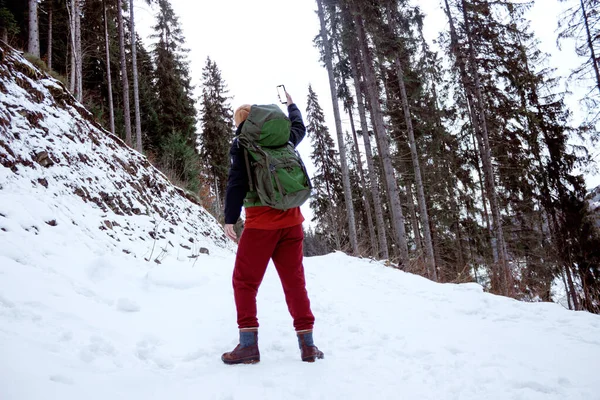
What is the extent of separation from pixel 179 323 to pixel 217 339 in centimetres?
44

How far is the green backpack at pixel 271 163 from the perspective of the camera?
2.44 metres

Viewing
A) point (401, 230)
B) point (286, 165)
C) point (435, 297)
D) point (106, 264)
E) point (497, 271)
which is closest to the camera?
point (286, 165)

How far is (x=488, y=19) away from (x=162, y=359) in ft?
51.6

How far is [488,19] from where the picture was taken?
500 inches

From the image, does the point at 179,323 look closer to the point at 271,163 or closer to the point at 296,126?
Answer: the point at 271,163

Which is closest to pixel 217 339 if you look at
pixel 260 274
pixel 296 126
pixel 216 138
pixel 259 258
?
pixel 260 274

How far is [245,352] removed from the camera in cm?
232

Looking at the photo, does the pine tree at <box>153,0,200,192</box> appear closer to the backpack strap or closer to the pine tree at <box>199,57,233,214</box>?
the pine tree at <box>199,57,233,214</box>

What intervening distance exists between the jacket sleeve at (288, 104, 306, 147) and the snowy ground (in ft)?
5.81

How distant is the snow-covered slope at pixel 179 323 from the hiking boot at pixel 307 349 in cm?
6

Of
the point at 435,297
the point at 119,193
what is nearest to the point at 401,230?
the point at 435,297

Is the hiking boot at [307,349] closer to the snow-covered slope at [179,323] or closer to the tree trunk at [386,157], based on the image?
the snow-covered slope at [179,323]

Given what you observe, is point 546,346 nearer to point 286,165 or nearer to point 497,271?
point 286,165

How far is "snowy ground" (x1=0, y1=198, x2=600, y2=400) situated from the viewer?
1.84 m
